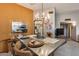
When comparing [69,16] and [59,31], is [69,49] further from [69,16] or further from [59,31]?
[69,16]

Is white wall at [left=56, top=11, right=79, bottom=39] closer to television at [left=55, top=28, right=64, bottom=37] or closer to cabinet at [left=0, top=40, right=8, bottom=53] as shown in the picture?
television at [left=55, top=28, right=64, bottom=37]

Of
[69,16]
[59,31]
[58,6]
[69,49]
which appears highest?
[58,6]

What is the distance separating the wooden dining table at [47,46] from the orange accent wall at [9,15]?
0.65ft

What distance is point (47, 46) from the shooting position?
2365 mm

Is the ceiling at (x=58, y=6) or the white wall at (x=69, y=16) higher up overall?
the ceiling at (x=58, y=6)

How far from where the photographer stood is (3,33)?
2379 millimetres

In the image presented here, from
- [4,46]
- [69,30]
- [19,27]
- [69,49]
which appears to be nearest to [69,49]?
[69,49]

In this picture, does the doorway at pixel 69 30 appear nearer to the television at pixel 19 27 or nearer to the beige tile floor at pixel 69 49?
the beige tile floor at pixel 69 49

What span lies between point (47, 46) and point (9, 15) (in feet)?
2.45

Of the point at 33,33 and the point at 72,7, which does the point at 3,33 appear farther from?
the point at 72,7

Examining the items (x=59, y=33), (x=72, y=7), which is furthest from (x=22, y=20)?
(x=72, y=7)

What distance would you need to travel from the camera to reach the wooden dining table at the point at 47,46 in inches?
92.4

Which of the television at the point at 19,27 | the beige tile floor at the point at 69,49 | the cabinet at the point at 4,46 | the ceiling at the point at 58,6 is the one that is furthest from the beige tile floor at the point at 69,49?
the cabinet at the point at 4,46

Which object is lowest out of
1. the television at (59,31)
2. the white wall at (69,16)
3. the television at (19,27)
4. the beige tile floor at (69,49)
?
the beige tile floor at (69,49)
